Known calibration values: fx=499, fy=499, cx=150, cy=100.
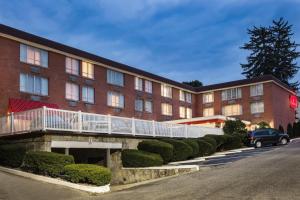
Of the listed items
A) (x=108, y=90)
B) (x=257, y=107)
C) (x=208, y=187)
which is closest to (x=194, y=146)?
(x=208, y=187)

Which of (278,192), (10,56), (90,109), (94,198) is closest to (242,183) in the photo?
(278,192)

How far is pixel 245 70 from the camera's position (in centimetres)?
9569

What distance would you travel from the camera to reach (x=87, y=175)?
62.4 feet

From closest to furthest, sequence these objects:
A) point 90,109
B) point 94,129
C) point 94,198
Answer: point 94,198 → point 94,129 → point 90,109

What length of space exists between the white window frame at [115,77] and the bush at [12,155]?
2888 centimetres

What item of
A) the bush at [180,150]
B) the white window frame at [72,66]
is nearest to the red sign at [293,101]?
the white window frame at [72,66]

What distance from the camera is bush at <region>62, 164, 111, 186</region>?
18.9 metres

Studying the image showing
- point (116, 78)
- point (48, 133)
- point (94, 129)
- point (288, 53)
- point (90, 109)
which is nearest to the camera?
point (48, 133)

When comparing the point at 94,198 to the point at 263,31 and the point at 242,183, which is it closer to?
the point at 242,183

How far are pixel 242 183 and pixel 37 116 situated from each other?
37.1 feet

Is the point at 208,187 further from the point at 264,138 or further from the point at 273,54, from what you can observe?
the point at 273,54

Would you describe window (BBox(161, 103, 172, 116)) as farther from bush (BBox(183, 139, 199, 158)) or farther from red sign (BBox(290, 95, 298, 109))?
bush (BBox(183, 139, 199, 158))

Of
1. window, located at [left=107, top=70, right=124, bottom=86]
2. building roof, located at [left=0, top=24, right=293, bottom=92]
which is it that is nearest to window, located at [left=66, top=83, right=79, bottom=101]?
building roof, located at [left=0, top=24, right=293, bottom=92]

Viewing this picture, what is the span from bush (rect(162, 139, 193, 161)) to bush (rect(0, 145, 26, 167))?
10833mm
